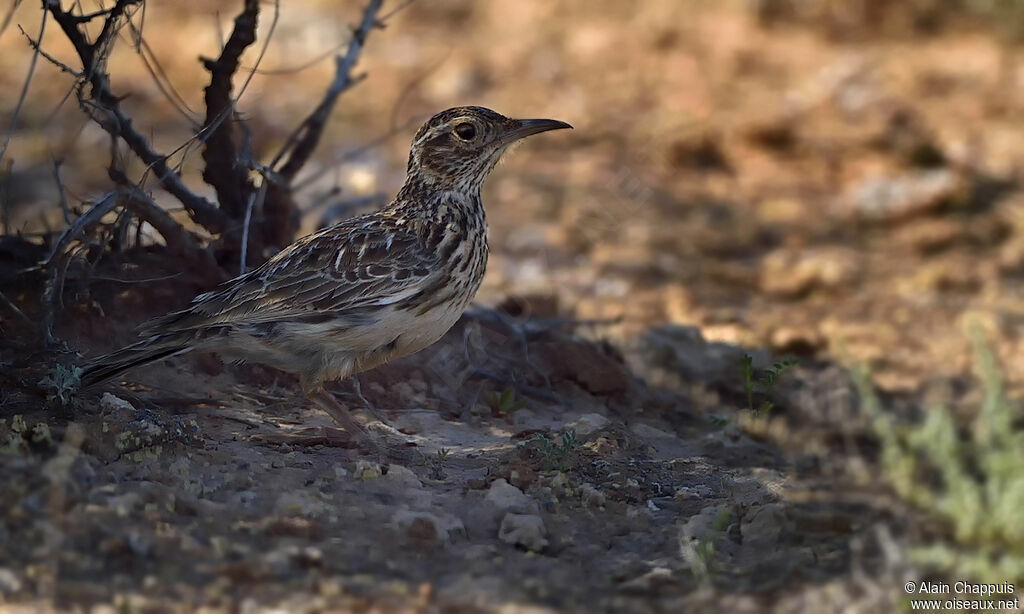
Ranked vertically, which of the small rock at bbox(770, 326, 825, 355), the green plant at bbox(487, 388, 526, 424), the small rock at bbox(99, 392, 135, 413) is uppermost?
the small rock at bbox(99, 392, 135, 413)

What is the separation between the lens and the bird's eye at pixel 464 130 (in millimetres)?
5906

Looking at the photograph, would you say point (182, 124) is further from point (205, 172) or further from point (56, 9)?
point (56, 9)

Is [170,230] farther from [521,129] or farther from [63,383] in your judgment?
[521,129]

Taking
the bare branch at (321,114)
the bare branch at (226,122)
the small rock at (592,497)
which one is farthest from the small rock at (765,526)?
the bare branch at (321,114)

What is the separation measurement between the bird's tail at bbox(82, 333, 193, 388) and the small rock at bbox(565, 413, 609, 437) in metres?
1.84

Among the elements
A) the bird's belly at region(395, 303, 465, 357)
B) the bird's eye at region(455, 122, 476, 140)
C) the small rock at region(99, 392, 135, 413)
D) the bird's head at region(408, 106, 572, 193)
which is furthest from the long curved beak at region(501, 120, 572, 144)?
the small rock at region(99, 392, 135, 413)

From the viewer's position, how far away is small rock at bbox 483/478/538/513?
457 cm

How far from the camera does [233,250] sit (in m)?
6.34

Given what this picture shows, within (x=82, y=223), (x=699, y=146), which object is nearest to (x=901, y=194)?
(x=699, y=146)

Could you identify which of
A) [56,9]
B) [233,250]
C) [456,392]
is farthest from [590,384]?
[56,9]

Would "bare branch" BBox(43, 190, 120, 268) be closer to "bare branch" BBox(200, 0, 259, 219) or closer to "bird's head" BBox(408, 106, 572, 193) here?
"bare branch" BBox(200, 0, 259, 219)

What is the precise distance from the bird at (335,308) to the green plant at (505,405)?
2.61 feet

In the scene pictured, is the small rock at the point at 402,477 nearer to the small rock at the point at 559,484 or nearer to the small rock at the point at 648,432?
the small rock at the point at 559,484

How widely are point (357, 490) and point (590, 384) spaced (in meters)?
2.09
